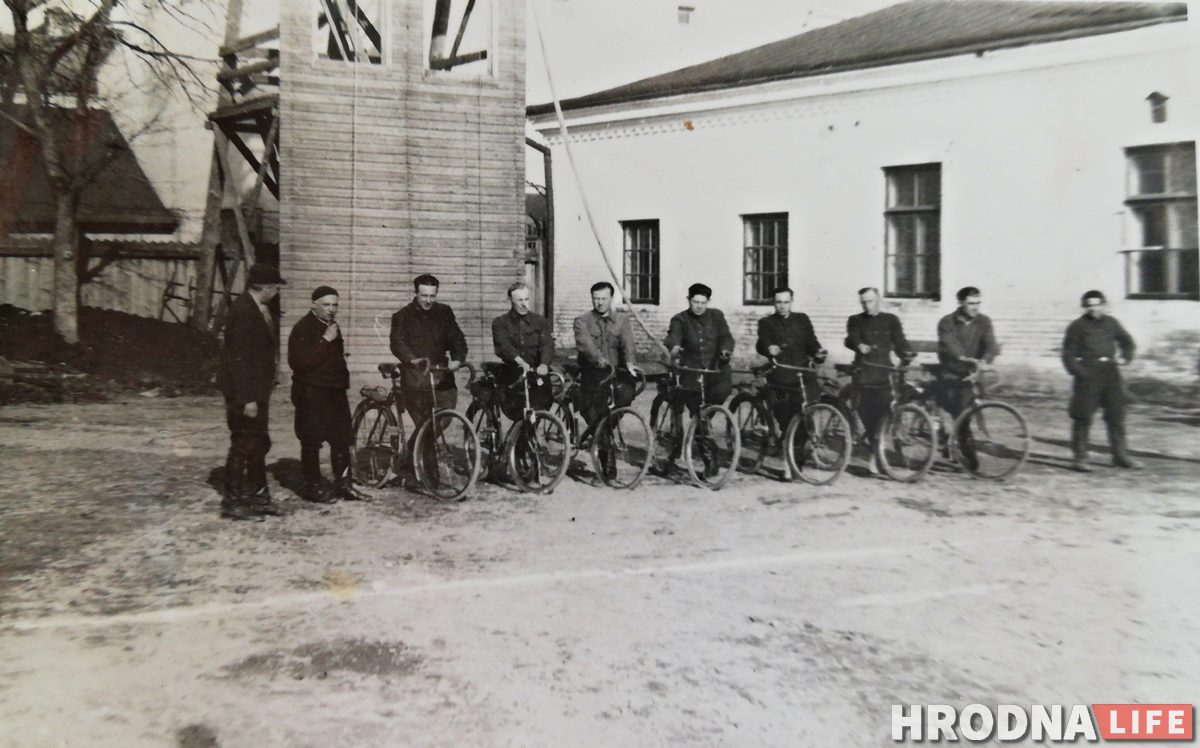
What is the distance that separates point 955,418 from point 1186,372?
141 centimetres

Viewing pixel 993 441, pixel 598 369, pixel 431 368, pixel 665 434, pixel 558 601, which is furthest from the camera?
pixel 665 434

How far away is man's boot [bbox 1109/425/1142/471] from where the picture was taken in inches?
167

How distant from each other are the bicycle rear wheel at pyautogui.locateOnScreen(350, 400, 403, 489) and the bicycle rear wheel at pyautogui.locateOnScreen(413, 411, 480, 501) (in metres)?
0.14

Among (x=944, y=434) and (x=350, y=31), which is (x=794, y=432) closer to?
(x=944, y=434)

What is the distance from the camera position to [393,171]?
3.89 metres

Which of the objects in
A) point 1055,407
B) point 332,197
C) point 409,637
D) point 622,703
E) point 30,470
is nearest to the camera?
point 622,703

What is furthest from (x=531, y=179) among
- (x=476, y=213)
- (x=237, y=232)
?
(x=237, y=232)

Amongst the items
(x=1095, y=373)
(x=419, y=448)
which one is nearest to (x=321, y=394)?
(x=419, y=448)

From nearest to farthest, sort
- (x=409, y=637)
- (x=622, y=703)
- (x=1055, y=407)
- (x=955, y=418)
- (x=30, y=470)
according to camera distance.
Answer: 1. (x=622, y=703)
2. (x=409, y=637)
3. (x=30, y=470)
4. (x=1055, y=407)
5. (x=955, y=418)

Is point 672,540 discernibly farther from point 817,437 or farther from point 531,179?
point 531,179

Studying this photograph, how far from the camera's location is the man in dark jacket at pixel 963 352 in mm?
4402

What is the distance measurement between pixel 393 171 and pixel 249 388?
1.31m

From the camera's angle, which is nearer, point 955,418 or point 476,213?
point 476,213

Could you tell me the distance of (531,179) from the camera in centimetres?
435
